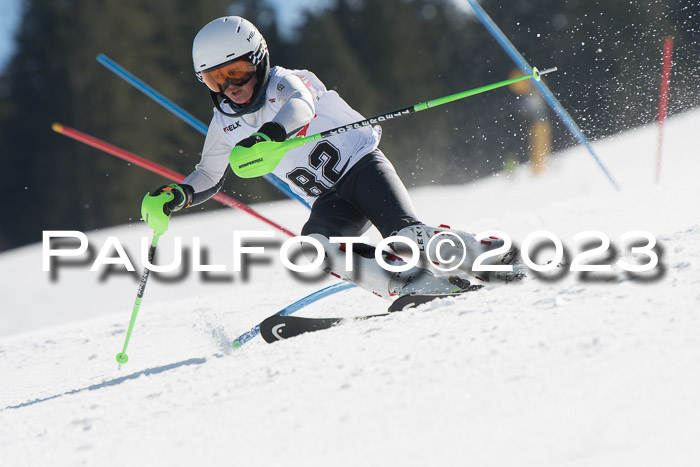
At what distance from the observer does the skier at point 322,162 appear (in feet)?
9.57

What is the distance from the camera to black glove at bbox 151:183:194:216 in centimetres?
338

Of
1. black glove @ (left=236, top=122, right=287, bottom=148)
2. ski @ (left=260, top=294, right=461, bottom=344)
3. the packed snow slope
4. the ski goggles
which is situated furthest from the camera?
the ski goggles

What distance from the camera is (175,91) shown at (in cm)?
2234

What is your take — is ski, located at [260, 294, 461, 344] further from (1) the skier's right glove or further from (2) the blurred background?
(2) the blurred background

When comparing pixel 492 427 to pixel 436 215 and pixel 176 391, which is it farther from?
pixel 436 215

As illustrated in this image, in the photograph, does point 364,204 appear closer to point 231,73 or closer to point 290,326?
point 290,326

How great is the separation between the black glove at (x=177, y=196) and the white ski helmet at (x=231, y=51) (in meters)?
0.49

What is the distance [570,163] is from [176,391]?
1219 cm

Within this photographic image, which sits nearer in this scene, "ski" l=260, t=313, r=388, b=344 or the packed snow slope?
the packed snow slope

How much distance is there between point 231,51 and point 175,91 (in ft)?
66.0

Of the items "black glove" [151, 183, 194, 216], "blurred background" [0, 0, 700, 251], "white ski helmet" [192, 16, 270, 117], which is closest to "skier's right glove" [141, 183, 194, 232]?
"black glove" [151, 183, 194, 216]

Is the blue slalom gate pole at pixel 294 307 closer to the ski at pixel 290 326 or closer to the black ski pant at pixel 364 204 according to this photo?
the ski at pixel 290 326

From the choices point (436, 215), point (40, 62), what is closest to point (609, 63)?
point (436, 215)

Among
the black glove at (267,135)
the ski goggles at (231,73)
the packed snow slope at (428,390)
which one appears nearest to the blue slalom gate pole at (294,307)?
the packed snow slope at (428,390)
